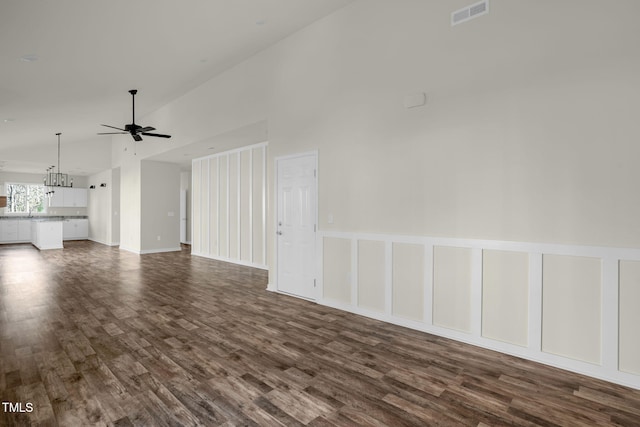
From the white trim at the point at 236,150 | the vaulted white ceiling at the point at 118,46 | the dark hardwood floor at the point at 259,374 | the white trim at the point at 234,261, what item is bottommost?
the dark hardwood floor at the point at 259,374

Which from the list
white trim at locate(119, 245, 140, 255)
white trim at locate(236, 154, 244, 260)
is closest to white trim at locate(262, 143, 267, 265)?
white trim at locate(236, 154, 244, 260)

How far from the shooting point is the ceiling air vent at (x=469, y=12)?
3.05 meters

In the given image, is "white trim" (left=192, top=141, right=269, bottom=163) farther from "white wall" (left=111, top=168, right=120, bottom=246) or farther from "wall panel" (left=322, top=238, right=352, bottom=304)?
"white wall" (left=111, top=168, right=120, bottom=246)

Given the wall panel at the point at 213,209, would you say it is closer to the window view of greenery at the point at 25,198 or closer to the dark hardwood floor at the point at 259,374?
the dark hardwood floor at the point at 259,374

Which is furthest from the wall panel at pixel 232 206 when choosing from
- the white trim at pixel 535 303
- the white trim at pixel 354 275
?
the white trim at pixel 535 303

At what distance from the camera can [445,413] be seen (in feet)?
6.75

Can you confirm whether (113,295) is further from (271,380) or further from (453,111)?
(453,111)

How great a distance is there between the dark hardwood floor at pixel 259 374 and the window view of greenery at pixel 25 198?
38.4 ft

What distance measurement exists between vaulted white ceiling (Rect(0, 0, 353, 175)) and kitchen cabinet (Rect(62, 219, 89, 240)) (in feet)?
23.8

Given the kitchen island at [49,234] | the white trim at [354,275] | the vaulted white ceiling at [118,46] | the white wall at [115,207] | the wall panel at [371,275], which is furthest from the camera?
the white wall at [115,207]

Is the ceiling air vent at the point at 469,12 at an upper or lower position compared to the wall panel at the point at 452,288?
upper

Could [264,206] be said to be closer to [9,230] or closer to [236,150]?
[236,150]

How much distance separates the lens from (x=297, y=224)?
4875 mm

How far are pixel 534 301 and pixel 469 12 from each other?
2.71 meters
